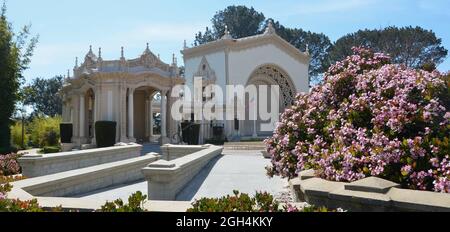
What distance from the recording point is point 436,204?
11.4 feet

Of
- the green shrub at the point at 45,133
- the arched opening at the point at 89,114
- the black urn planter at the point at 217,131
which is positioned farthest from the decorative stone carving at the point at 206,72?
the green shrub at the point at 45,133

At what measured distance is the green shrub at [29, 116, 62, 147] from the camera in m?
29.4

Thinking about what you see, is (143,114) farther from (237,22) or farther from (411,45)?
(237,22)

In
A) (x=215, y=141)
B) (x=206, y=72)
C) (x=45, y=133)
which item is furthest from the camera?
(x=206, y=72)

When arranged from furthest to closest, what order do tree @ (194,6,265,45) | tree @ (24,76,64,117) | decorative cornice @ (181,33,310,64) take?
tree @ (24,76,64,117) < tree @ (194,6,265,45) < decorative cornice @ (181,33,310,64)

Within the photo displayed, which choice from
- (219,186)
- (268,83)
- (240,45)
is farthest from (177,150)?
(268,83)

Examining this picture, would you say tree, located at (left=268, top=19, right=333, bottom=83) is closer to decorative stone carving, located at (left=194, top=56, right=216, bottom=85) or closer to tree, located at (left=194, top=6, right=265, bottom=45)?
tree, located at (left=194, top=6, right=265, bottom=45)

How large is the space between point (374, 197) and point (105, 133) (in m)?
22.1

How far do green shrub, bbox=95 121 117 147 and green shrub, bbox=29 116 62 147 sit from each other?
7088mm

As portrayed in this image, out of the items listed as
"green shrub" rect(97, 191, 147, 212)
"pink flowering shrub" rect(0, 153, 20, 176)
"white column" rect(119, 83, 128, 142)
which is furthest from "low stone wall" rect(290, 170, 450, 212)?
"white column" rect(119, 83, 128, 142)

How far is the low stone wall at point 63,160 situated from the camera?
1038 centimetres

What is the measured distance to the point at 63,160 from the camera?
11711 millimetres

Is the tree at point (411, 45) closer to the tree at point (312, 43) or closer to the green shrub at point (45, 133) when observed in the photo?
the tree at point (312, 43)

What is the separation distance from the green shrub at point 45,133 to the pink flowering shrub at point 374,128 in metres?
25.1
